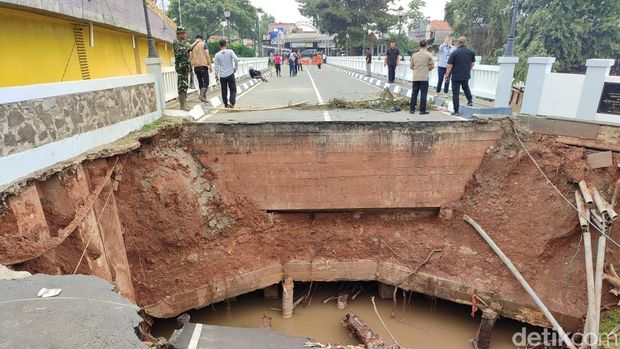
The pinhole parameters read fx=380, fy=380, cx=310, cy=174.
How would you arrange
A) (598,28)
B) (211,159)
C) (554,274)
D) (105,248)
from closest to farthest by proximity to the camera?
(105,248)
(554,274)
(211,159)
(598,28)

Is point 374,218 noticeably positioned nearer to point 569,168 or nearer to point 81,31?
point 569,168

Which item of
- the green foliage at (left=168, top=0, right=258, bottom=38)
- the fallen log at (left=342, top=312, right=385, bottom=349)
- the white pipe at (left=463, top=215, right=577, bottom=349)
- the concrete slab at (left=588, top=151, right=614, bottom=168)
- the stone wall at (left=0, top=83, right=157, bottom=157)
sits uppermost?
the green foliage at (left=168, top=0, right=258, bottom=38)

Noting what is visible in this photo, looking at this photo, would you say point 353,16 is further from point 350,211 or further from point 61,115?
point 61,115

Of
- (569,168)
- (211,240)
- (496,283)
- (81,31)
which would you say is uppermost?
(81,31)

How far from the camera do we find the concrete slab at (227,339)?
4578 millimetres

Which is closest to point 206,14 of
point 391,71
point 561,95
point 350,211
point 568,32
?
point 391,71

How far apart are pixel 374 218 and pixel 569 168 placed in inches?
139

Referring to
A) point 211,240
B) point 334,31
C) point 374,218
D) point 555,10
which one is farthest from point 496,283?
point 334,31

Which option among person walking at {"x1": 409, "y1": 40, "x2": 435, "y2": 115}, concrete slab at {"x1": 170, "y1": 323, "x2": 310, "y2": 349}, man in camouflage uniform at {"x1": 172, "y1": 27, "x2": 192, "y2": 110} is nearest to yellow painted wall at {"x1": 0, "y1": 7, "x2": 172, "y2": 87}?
man in camouflage uniform at {"x1": 172, "y1": 27, "x2": 192, "y2": 110}

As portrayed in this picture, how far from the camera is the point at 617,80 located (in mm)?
6562

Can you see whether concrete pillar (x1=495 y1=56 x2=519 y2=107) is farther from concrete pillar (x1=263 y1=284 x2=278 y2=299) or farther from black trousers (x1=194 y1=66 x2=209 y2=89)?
black trousers (x1=194 y1=66 x2=209 y2=89)

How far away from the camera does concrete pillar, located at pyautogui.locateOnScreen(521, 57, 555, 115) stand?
7219 millimetres

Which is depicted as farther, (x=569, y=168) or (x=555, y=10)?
(x=555, y=10)

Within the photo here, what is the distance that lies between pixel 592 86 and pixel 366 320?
5776 millimetres
